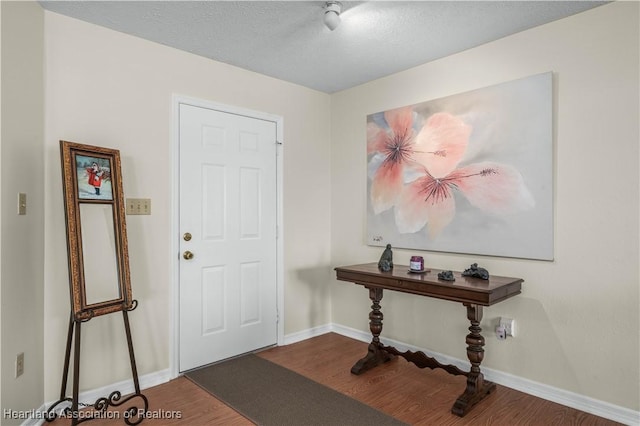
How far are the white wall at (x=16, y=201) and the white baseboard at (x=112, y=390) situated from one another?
0.08 m

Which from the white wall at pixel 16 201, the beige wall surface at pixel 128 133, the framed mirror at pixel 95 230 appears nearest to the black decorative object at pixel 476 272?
the beige wall surface at pixel 128 133

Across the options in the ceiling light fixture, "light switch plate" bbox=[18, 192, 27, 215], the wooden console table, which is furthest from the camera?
the wooden console table

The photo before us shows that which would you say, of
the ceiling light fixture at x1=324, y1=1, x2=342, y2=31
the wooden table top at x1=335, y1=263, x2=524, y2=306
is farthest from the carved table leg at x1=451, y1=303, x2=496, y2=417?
the ceiling light fixture at x1=324, y1=1, x2=342, y2=31

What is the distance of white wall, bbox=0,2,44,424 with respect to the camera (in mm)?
1952

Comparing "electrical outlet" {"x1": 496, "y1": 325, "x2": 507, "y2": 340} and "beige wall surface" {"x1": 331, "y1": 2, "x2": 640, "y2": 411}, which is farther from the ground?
"beige wall surface" {"x1": 331, "y1": 2, "x2": 640, "y2": 411}

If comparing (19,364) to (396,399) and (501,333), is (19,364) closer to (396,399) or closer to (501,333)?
(396,399)

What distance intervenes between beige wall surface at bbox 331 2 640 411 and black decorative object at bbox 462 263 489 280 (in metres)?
0.21

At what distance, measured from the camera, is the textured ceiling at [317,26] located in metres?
2.25

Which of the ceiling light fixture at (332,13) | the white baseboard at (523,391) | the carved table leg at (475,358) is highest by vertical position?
the ceiling light fixture at (332,13)

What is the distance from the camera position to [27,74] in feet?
7.01

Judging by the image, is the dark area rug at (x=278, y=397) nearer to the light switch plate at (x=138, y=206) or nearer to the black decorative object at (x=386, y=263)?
the black decorative object at (x=386, y=263)

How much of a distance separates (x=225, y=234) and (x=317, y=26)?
67.5 inches

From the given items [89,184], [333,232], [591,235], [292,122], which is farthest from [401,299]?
[89,184]

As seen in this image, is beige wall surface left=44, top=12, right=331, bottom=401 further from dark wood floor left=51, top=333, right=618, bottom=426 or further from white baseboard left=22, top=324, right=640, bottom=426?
dark wood floor left=51, top=333, right=618, bottom=426
